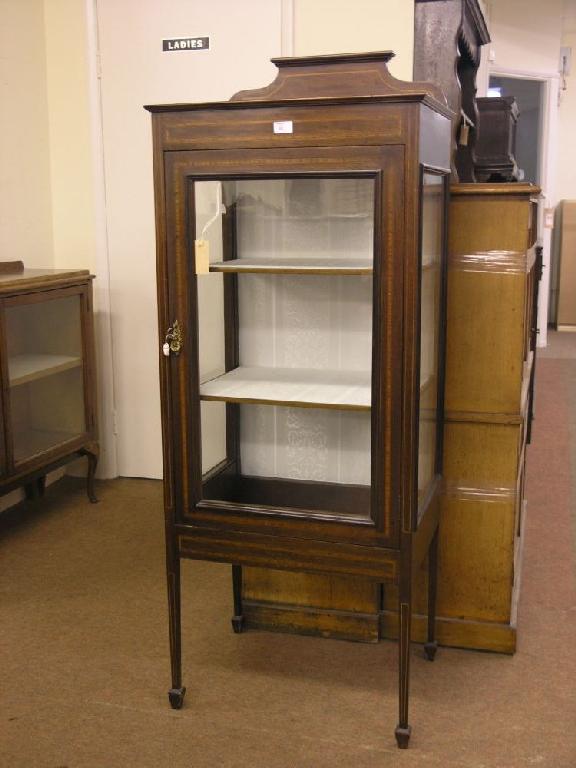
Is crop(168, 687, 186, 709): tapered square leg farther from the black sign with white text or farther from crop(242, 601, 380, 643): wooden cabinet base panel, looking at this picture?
the black sign with white text

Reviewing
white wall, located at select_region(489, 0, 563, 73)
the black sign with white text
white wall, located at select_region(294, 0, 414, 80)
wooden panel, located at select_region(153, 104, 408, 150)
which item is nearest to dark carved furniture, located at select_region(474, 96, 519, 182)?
white wall, located at select_region(294, 0, 414, 80)

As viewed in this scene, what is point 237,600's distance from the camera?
2.80 m

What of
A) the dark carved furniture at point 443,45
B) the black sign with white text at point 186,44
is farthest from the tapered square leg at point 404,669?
the black sign with white text at point 186,44

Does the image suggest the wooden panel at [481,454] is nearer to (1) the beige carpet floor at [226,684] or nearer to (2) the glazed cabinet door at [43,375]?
(1) the beige carpet floor at [226,684]

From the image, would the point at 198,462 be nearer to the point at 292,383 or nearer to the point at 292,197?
the point at 292,383

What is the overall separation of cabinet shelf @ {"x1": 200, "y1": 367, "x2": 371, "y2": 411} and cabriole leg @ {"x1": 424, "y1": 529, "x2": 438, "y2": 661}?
605 millimetres

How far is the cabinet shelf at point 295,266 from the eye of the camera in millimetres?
2180

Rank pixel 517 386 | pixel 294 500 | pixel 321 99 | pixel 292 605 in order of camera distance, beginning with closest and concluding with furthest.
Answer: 1. pixel 321 99
2. pixel 294 500
3. pixel 517 386
4. pixel 292 605

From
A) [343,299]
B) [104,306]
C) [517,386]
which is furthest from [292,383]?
[104,306]

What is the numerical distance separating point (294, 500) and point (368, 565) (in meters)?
0.27

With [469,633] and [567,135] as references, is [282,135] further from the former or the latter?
[567,135]

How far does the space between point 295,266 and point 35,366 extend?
69.6 inches

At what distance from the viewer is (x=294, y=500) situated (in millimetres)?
2295

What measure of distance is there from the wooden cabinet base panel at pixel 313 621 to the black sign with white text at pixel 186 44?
2451 millimetres
